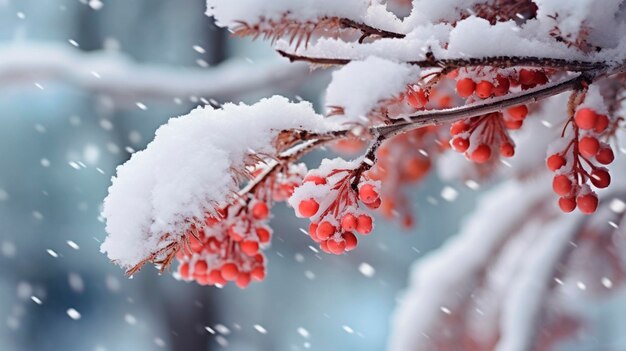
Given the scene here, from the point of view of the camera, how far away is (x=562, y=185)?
718 millimetres

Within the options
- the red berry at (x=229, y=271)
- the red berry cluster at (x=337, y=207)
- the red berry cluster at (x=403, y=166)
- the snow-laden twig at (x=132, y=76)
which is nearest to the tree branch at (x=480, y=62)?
the red berry cluster at (x=337, y=207)

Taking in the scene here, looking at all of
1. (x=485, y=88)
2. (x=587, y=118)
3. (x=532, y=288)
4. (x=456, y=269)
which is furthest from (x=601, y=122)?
(x=456, y=269)

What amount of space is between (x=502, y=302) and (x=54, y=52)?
1915 mm

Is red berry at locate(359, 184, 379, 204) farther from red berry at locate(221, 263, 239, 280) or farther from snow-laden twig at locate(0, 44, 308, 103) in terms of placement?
snow-laden twig at locate(0, 44, 308, 103)

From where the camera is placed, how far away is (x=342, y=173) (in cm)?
73

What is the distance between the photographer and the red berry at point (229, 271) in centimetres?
84

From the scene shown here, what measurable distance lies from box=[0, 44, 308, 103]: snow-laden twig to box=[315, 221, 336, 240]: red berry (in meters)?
1.55

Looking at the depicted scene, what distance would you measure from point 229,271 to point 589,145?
1.51 ft

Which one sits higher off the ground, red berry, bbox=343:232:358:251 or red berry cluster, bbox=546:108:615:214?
red berry cluster, bbox=546:108:615:214

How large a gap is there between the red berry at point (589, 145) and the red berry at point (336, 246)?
0.28m

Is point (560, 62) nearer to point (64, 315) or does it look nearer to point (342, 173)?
point (342, 173)

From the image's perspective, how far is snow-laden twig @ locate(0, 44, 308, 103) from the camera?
227cm

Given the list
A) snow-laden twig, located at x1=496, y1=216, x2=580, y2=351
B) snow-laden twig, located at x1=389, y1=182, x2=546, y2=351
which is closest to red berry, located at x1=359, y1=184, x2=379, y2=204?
snow-laden twig, located at x1=496, y1=216, x2=580, y2=351

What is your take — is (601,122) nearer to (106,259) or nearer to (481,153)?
(481,153)
